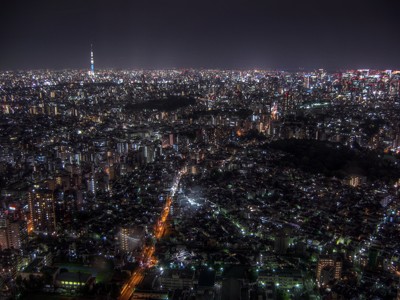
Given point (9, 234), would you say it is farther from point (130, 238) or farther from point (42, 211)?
point (130, 238)

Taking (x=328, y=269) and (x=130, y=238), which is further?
(x=130, y=238)

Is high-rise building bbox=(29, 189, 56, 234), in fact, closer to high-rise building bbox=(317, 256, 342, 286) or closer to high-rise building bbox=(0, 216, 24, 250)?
high-rise building bbox=(0, 216, 24, 250)

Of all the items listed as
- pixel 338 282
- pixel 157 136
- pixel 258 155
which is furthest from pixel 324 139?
pixel 338 282

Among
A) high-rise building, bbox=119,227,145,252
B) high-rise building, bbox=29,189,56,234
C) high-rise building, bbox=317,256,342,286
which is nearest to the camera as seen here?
high-rise building, bbox=317,256,342,286

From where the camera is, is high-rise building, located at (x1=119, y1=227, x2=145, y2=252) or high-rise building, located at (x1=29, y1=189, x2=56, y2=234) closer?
high-rise building, located at (x1=119, y1=227, x2=145, y2=252)

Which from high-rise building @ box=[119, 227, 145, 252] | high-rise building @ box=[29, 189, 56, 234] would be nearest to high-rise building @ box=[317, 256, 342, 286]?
high-rise building @ box=[119, 227, 145, 252]

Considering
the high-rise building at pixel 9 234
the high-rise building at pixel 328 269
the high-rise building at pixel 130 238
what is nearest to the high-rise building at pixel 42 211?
the high-rise building at pixel 9 234

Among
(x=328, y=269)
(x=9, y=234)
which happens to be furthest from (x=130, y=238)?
(x=328, y=269)

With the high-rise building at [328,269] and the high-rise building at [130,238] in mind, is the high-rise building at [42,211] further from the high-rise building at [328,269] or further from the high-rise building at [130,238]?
the high-rise building at [328,269]
